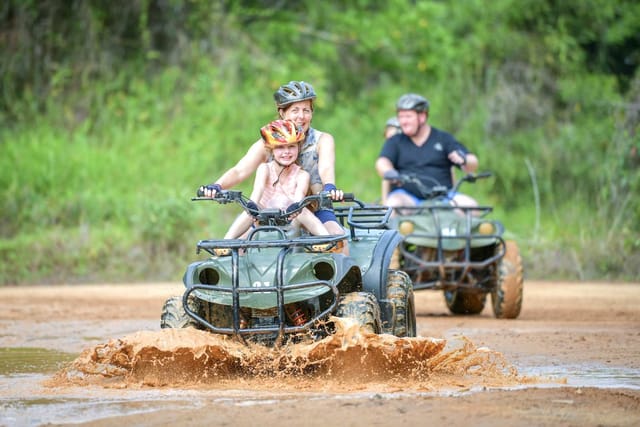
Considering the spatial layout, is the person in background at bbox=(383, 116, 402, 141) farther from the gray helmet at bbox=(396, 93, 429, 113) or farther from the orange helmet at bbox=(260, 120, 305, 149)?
the orange helmet at bbox=(260, 120, 305, 149)

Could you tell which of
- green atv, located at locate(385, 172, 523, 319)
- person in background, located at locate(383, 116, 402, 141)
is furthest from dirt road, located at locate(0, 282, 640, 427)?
person in background, located at locate(383, 116, 402, 141)

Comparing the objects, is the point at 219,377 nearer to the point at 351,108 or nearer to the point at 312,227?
the point at 312,227

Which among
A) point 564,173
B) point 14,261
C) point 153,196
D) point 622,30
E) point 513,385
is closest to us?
point 513,385

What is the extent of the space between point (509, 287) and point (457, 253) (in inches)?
28.8

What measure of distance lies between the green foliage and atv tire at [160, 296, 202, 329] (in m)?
9.82

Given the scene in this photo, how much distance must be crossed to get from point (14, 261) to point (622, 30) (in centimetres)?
1214

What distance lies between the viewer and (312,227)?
768 centimetres

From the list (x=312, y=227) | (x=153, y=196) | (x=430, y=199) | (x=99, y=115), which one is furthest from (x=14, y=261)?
(x=312, y=227)

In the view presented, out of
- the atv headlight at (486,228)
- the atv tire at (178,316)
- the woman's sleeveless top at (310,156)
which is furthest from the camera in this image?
the atv headlight at (486,228)

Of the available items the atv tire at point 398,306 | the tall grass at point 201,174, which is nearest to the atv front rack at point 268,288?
the atv tire at point 398,306

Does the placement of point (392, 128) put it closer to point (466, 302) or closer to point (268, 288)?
point (466, 302)

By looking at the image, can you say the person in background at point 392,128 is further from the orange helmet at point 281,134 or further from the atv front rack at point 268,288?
the atv front rack at point 268,288

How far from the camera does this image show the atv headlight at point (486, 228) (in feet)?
38.7

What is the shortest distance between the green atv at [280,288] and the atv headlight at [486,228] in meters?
4.11
